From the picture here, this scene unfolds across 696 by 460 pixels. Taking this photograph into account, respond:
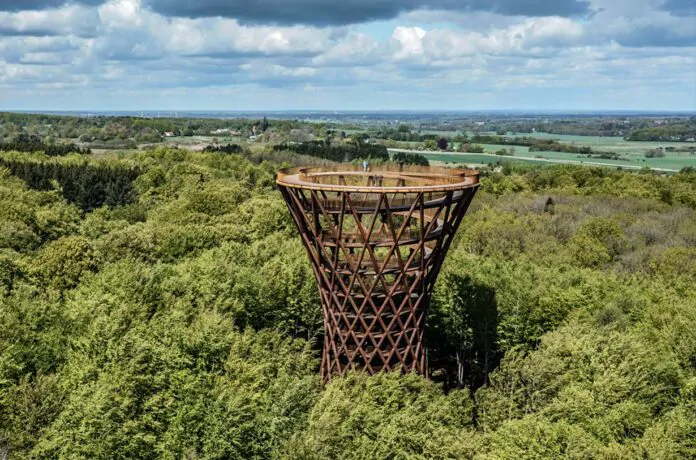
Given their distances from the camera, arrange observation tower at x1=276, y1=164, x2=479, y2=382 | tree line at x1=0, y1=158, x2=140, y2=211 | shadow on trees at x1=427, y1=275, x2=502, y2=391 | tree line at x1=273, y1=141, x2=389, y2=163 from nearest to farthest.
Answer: observation tower at x1=276, y1=164, x2=479, y2=382 → shadow on trees at x1=427, y1=275, x2=502, y2=391 → tree line at x1=0, y1=158, x2=140, y2=211 → tree line at x1=273, y1=141, x2=389, y2=163

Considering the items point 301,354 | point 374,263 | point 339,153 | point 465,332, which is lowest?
point 465,332

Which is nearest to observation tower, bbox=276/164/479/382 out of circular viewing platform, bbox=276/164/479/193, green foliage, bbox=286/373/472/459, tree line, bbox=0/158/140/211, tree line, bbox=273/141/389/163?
circular viewing platform, bbox=276/164/479/193

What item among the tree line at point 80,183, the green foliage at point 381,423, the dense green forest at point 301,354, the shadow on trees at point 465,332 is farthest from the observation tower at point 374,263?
the tree line at point 80,183

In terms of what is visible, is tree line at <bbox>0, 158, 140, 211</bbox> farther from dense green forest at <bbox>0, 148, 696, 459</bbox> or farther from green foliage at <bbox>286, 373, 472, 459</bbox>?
green foliage at <bbox>286, 373, 472, 459</bbox>

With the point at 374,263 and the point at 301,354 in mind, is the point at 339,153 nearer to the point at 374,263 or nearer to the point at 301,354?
the point at 301,354

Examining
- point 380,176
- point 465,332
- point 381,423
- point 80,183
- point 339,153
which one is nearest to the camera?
point 381,423

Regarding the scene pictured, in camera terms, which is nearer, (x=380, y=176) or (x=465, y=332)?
(x=380, y=176)

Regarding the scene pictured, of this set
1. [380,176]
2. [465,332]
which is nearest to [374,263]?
[380,176]
